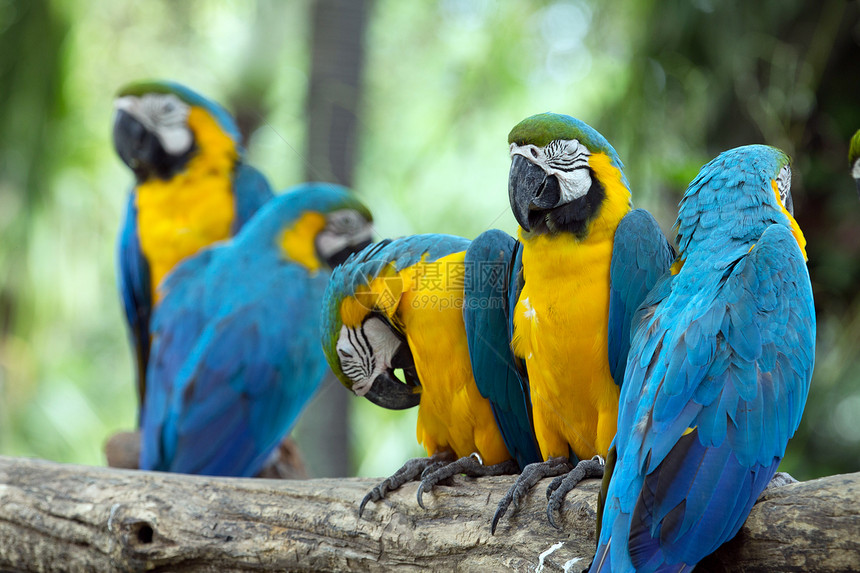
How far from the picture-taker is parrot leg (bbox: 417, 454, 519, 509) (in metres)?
1.37

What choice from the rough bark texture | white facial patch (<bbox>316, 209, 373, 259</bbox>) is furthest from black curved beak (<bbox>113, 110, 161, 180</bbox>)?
the rough bark texture

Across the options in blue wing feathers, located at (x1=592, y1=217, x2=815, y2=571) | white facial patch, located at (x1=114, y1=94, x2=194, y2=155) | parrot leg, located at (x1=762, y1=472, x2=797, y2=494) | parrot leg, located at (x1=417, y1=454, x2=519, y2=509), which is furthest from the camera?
white facial patch, located at (x1=114, y1=94, x2=194, y2=155)

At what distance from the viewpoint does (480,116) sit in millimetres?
3074

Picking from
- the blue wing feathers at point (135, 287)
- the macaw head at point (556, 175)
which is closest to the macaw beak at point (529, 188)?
the macaw head at point (556, 175)

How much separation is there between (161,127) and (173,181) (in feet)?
0.61

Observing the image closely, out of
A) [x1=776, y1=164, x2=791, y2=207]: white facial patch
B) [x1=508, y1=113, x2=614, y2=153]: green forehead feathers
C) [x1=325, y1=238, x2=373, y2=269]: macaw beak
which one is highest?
[x1=508, y1=113, x2=614, y2=153]: green forehead feathers

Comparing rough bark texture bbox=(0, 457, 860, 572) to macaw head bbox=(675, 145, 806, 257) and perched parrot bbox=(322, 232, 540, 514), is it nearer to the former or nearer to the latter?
perched parrot bbox=(322, 232, 540, 514)

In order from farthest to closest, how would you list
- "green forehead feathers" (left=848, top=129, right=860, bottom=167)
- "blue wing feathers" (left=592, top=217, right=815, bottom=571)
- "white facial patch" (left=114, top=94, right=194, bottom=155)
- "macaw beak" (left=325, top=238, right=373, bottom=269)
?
"white facial patch" (left=114, top=94, right=194, bottom=155) < "macaw beak" (left=325, top=238, right=373, bottom=269) < "green forehead feathers" (left=848, top=129, right=860, bottom=167) < "blue wing feathers" (left=592, top=217, right=815, bottom=571)

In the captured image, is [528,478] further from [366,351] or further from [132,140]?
[132,140]

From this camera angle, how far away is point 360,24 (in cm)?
309

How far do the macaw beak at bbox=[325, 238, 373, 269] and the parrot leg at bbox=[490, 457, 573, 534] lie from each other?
2.97ft

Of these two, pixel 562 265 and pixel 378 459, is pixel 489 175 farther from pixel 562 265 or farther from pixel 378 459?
pixel 562 265

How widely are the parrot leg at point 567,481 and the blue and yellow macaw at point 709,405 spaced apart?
0.15m

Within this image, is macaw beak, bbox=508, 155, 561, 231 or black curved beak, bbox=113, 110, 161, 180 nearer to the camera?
macaw beak, bbox=508, 155, 561, 231
